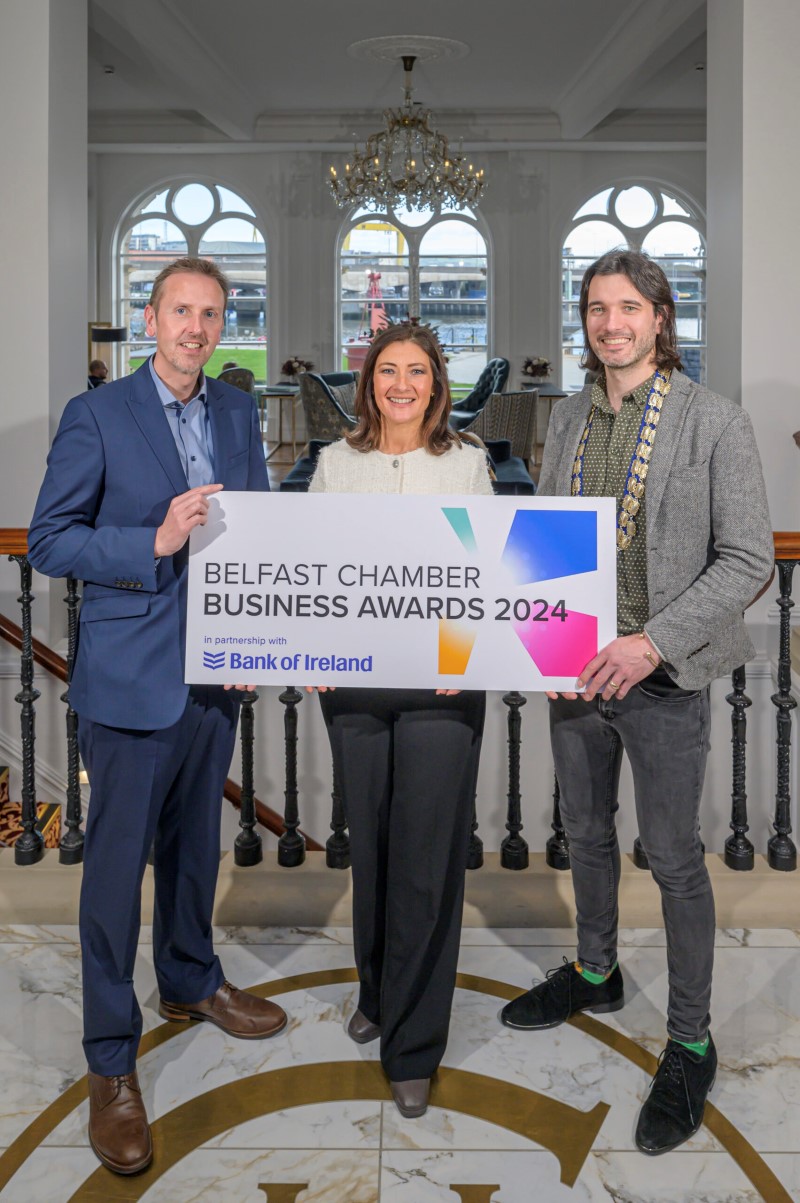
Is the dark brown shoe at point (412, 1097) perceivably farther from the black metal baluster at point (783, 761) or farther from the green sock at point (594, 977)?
the black metal baluster at point (783, 761)

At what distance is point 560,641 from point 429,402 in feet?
1.85

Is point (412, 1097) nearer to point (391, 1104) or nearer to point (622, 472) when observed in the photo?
point (391, 1104)

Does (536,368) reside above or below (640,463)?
above

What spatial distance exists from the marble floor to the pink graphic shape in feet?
3.08

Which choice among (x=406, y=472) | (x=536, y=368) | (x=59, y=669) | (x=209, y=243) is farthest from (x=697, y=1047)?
(x=209, y=243)

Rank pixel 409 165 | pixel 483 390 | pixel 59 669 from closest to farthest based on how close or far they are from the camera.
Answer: pixel 59 669
pixel 409 165
pixel 483 390

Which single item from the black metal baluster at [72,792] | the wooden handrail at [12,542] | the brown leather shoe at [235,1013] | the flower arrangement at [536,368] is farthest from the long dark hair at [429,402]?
the flower arrangement at [536,368]

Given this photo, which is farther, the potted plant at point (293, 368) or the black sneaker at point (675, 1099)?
the potted plant at point (293, 368)

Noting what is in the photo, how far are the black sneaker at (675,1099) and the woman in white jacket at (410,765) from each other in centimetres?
45

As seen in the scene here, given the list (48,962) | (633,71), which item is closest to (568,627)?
(48,962)

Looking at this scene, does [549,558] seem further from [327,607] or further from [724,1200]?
[724,1200]

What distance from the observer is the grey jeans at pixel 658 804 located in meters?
2.26

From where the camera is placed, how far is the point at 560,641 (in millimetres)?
2271

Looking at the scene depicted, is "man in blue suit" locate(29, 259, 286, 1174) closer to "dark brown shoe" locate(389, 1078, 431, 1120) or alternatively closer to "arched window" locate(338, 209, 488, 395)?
"dark brown shoe" locate(389, 1078, 431, 1120)
